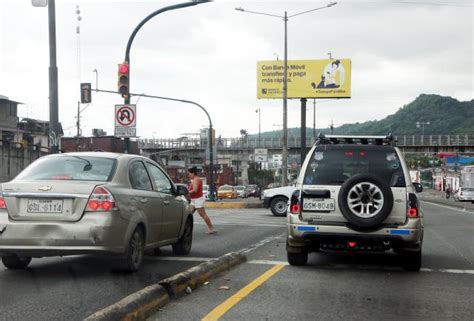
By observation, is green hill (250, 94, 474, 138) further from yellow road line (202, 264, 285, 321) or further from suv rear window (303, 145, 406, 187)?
yellow road line (202, 264, 285, 321)

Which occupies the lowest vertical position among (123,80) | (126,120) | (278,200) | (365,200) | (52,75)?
(278,200)

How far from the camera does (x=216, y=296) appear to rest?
646 cm

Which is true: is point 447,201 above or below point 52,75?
below

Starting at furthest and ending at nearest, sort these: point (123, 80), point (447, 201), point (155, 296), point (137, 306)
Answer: point (447, 201) → point (123, 80) → point (155, 296) → point (137, 306)

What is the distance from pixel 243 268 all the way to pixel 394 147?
286 centimetres

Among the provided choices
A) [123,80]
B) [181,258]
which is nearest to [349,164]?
[181,258]

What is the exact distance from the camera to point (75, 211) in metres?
7.00

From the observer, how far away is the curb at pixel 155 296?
4.96 metres

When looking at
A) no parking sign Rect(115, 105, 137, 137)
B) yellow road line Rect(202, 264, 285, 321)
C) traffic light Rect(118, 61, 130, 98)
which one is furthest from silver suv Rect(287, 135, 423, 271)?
traffic light Rect(118, 61, 130, 98)

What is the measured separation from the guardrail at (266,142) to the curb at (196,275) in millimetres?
55557

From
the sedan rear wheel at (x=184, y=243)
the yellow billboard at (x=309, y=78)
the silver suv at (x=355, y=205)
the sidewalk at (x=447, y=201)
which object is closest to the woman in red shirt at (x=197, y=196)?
the sedan rear wheel at (x=184, y=243)

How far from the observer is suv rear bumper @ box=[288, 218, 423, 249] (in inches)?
308

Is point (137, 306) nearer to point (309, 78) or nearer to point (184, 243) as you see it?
point (184, 243)

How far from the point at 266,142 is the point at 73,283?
67.8m
